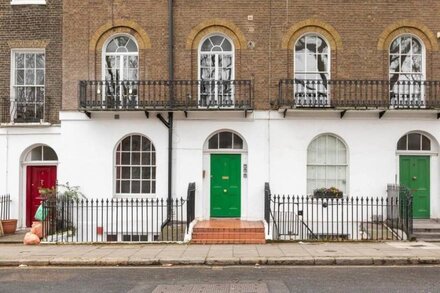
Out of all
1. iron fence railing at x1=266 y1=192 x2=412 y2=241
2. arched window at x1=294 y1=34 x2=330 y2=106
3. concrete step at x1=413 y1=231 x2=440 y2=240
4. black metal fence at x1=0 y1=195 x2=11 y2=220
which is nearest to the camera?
concrete step at x1=413 y1=231 x2=440 y2=240

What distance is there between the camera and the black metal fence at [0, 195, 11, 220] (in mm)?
18281

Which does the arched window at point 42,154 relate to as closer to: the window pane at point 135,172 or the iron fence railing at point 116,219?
the iron fence railing at point 116,219

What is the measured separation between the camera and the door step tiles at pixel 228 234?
48.7 ft

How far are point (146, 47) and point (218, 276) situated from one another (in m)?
9.73

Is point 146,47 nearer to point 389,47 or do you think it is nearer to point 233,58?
point 233,58

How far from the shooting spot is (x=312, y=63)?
1788cm

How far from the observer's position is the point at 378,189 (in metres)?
17.4

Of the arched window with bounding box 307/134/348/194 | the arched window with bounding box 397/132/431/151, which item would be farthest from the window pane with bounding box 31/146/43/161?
the arched window with bounding box 397/132/431/151

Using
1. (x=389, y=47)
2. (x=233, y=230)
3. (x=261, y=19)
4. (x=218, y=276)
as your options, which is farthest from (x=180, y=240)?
(x=389, y=47)

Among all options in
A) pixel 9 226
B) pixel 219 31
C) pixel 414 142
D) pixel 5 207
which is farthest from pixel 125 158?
pixel 414 142

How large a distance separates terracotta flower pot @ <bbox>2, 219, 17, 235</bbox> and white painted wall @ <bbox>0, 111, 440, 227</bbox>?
223 centimetres

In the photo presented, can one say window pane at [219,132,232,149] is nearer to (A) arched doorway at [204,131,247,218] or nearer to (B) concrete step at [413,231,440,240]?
(A) arched doorway at [204,131,247,218]

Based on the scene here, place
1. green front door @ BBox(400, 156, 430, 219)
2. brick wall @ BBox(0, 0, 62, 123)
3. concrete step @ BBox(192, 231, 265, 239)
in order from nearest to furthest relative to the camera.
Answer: concrete step @ BBox(192, 231, 265, 239) < green front door @ BBox(400, 156, 430, 219) < brick wall @ BBox(0, 0, 62, 123)

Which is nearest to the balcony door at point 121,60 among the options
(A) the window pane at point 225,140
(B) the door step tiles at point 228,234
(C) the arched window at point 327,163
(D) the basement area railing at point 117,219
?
(A) the window pane at point 225,140
